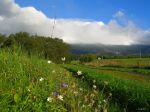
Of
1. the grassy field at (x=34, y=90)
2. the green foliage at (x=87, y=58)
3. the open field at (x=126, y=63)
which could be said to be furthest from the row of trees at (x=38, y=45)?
the green foliage at (x=87, y=58)

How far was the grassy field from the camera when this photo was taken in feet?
19.8

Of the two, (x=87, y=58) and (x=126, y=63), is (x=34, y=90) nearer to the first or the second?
(x=126, y=63)

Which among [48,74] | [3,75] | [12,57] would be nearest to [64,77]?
[48,74]

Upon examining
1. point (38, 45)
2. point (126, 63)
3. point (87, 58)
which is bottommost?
point (126, 63)

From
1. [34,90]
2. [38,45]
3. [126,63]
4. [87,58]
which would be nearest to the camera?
[34,90]

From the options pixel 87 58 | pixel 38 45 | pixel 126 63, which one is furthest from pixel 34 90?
pixel 87 58

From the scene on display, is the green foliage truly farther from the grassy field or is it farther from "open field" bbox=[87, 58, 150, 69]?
the grassy field

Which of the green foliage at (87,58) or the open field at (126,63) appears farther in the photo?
the green foliage at (87,58)

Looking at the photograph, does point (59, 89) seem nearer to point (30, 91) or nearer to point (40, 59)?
point (30, 91)

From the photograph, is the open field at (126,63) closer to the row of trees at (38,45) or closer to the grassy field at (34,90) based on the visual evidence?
the row of trees at (38,45)

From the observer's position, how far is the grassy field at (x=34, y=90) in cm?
603

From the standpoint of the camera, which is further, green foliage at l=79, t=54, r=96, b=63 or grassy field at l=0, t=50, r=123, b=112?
green foliage at l=79, t=54, r=96, b=63

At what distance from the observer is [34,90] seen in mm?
6574

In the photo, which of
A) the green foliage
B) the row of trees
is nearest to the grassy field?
the row of trees
